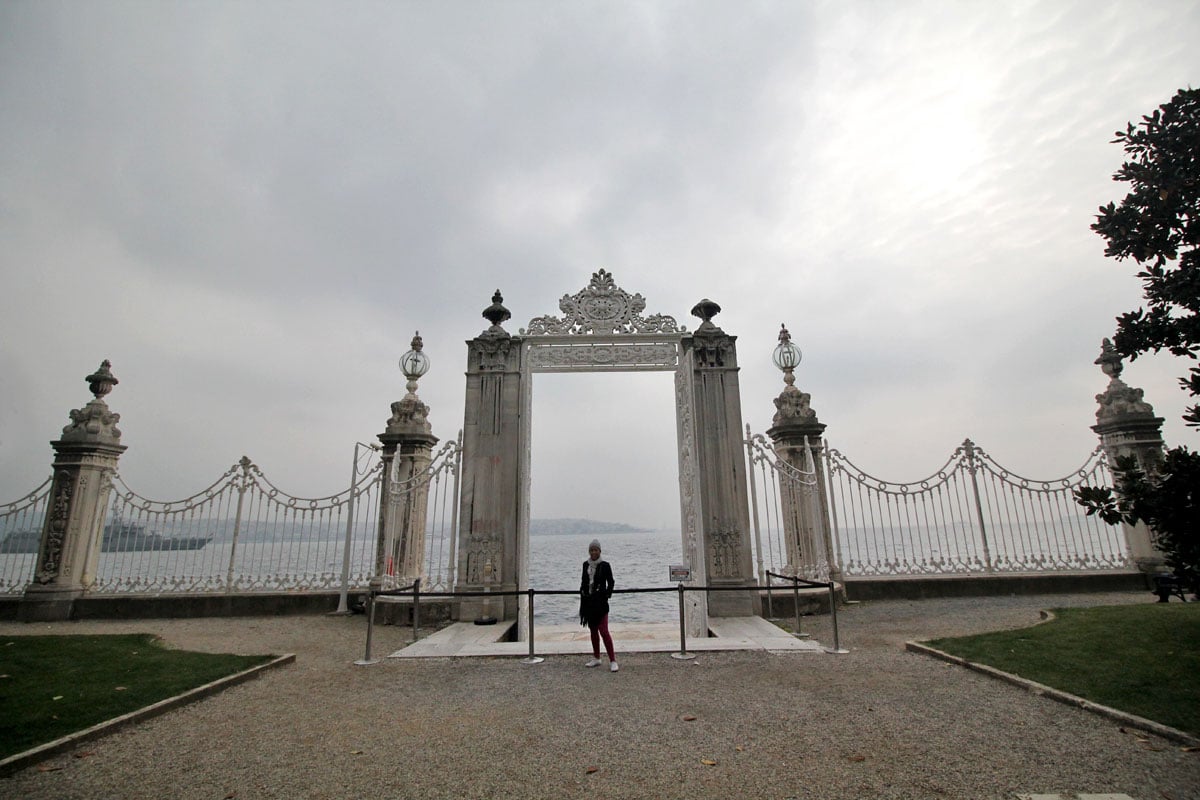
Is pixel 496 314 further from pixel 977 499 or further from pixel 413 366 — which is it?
pixel 977 499

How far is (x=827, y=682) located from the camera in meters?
5.39

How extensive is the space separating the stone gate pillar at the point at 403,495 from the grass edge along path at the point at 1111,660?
26.8ft

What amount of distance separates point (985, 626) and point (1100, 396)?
645cm

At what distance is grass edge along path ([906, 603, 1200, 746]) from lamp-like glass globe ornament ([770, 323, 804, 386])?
5700mm

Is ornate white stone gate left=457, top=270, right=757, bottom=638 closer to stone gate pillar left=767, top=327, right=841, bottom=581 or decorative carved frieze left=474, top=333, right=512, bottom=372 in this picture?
decorative carved frieze left=474, top=333, right=512, bottom=372

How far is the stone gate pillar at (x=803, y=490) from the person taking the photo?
9852 millimetres

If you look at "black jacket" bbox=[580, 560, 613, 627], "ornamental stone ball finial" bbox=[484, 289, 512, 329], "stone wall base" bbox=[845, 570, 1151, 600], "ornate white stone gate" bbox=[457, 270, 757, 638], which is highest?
"ornamental stone ball finial" bbox=[484, 289, 512, 329]

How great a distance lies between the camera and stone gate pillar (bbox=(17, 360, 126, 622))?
973cm

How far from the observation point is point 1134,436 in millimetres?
10312

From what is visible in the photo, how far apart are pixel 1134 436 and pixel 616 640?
1072 cm

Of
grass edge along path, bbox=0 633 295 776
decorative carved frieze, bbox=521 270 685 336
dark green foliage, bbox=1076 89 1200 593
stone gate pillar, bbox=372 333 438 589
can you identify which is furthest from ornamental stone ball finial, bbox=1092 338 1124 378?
grass edge along path, bbox=0 633 295 776

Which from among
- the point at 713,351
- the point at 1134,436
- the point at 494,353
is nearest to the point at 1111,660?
the point at 713,351

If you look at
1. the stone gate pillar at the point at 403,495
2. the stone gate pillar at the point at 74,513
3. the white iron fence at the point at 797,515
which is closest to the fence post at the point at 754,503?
the white iron fence at the point at 797,515

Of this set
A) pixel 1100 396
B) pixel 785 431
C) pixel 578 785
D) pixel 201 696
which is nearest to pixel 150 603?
pixel 201 696
